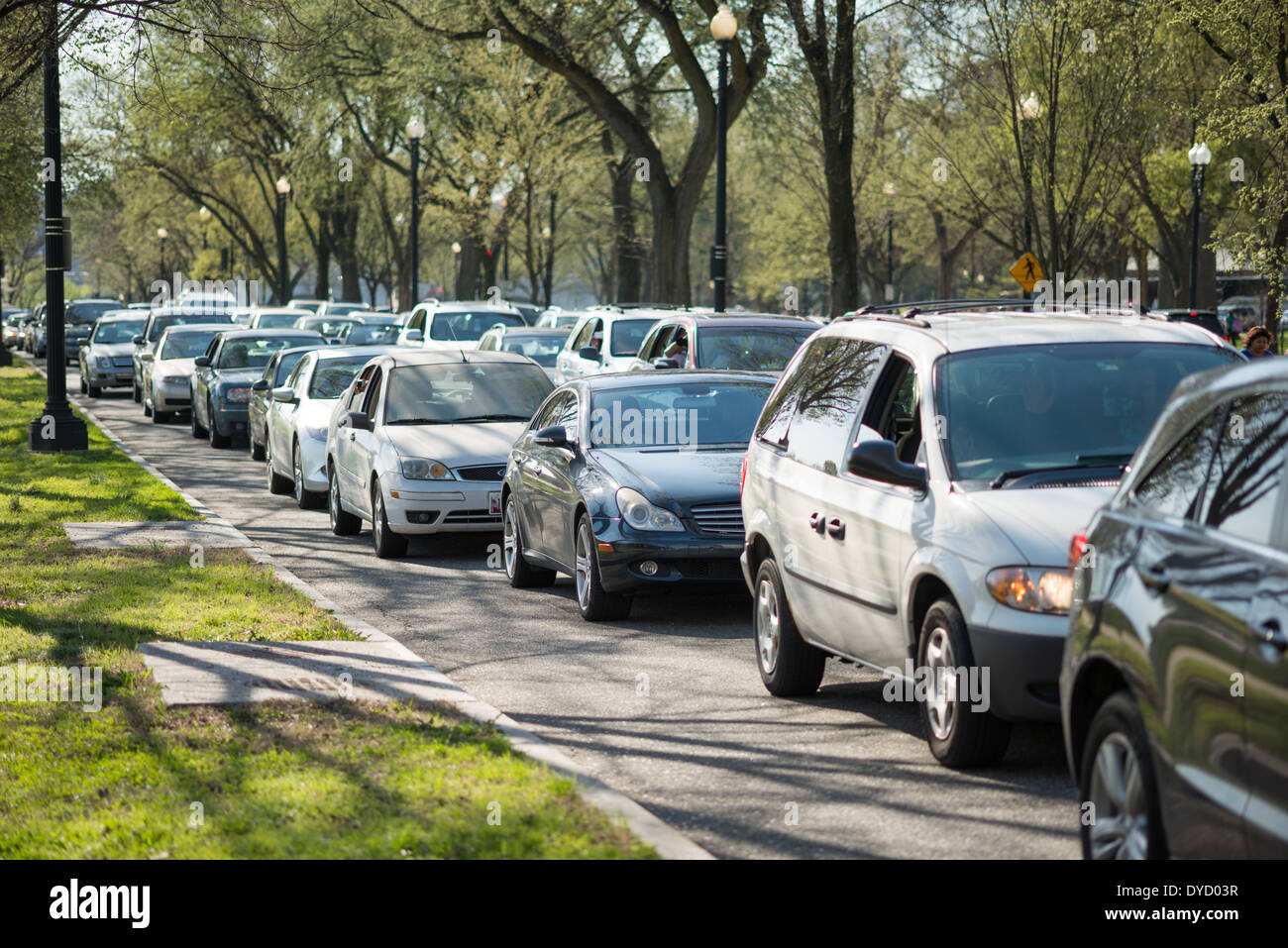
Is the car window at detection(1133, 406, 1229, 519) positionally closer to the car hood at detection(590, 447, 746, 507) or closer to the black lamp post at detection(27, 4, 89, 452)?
the car hood at detection(590, 447, 746, 507)

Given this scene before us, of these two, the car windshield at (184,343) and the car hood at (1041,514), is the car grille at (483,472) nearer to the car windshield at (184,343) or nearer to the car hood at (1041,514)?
the car hood at (1041,514)

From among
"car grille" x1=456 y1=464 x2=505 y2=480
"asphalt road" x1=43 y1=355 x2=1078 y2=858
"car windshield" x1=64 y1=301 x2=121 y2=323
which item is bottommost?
"asphalt road" x1=43 y1=355 x2=1078 y2=858

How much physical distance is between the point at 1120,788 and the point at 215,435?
23.1 meters

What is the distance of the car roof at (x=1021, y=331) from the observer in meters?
7.89

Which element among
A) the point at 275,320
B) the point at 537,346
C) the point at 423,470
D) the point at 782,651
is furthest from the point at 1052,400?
the point at 275,320

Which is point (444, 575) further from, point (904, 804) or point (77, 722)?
point (904, 804)

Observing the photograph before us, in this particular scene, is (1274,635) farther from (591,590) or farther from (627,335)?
(627,335)

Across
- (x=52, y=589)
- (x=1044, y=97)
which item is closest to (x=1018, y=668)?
(x=52, y=589)

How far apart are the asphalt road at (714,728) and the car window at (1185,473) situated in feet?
4.70

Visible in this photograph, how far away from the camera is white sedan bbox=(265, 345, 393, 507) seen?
1833 centimetres

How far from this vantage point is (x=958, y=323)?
26.9 ft

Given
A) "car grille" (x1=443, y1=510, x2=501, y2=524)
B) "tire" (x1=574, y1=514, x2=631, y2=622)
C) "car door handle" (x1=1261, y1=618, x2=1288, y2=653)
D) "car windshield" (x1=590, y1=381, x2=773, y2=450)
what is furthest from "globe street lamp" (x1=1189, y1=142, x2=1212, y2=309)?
"car door handle" (x1=1261, y1=618, x2=1288, y2=653)

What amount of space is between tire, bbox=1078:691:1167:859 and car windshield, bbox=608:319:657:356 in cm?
1760
